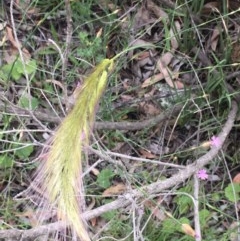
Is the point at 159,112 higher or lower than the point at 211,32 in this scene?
lower

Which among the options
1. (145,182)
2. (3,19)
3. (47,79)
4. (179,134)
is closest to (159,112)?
(179,134)

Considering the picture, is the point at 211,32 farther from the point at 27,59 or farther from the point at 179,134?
the point at 27,59

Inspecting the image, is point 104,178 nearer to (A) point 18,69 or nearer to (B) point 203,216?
(B) point 203,216

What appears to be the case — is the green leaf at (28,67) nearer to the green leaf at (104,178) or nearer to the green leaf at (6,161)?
the green leaf at (6,161)

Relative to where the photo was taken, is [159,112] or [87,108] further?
[159,112]

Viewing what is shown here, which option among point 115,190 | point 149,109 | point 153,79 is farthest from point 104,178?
point 153,79

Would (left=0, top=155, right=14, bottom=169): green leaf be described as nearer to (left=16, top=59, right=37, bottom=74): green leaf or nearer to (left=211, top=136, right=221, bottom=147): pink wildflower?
(left=16, top=59, right=37, bottom=74): green leaf
